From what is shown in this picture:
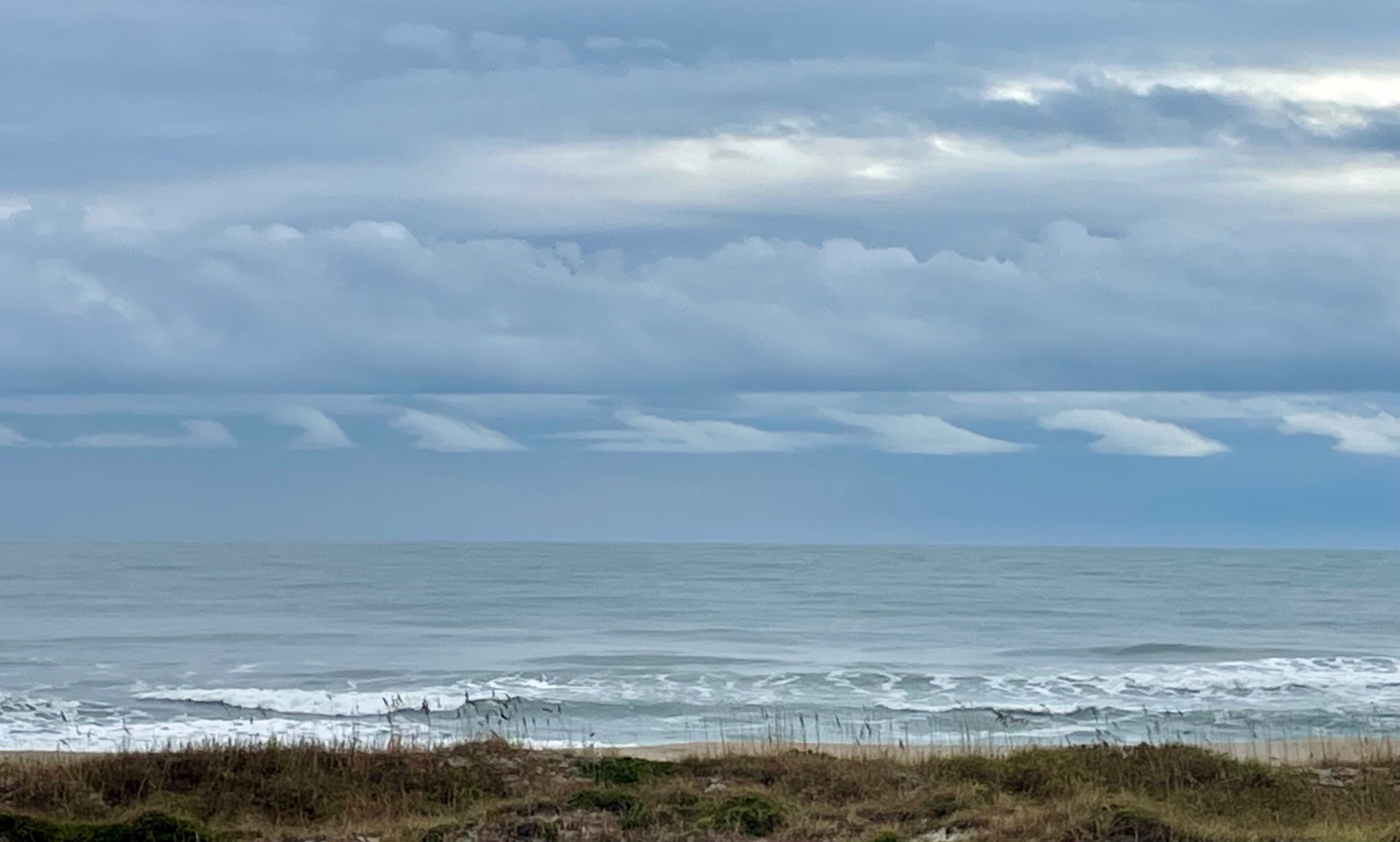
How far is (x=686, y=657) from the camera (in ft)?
123

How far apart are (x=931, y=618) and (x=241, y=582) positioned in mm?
34669

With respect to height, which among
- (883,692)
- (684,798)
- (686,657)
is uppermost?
(686,657)

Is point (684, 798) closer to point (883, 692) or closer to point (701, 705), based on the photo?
point (701, 705)

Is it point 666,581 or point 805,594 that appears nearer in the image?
point 805,594

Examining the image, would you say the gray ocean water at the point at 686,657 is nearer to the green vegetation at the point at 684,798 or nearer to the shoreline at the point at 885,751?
the shoreline at the point at 885,751

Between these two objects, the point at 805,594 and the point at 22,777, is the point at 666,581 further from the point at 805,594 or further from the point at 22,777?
the point at 22,777

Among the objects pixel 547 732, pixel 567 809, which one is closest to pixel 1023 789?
pixel 567 809

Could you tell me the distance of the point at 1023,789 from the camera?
558 inches

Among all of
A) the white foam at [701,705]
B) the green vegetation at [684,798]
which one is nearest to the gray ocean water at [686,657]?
the white foam at [701,705]

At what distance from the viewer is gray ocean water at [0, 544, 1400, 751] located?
26.1m

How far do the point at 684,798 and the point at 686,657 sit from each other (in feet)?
80.9

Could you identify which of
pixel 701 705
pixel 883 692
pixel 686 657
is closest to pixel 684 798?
pixel 701 705

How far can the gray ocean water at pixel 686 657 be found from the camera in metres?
26.1

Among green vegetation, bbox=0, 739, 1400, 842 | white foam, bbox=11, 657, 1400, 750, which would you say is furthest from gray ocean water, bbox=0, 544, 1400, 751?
green vegetation, bbox=0, 739, 1400, 842
